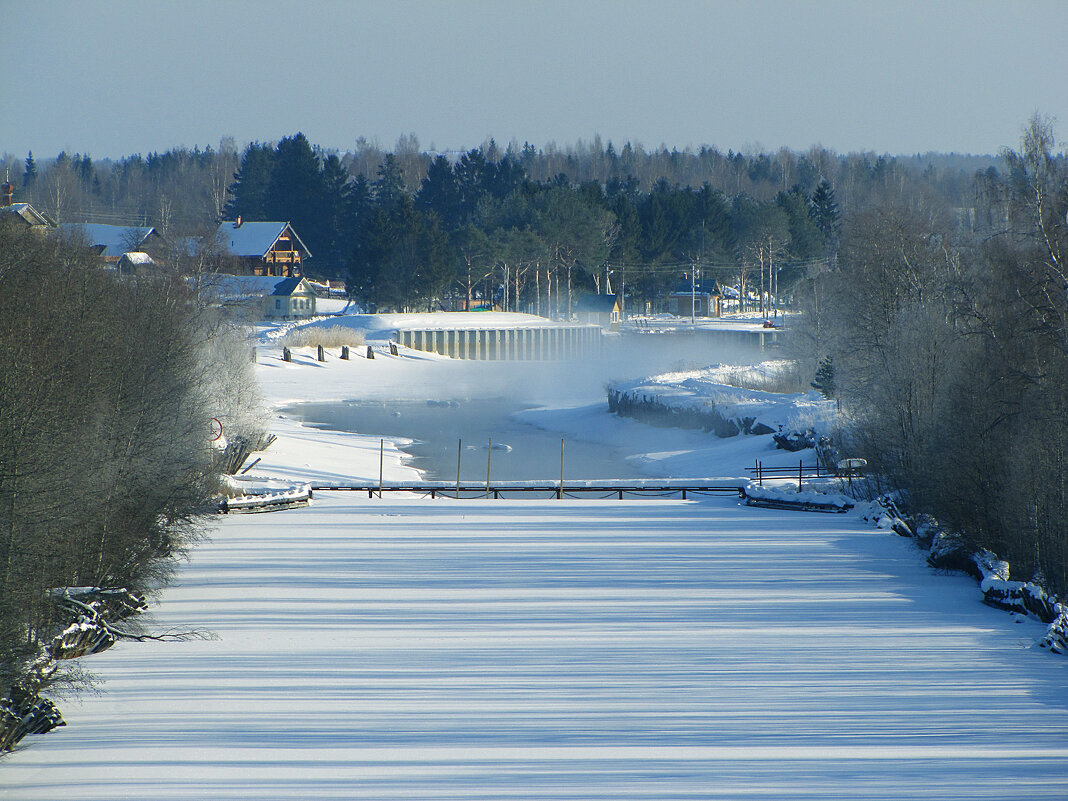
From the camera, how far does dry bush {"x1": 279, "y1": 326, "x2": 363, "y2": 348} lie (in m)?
62.0

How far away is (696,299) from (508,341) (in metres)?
24.9

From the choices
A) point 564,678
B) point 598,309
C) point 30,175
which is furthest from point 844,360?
point 30,175

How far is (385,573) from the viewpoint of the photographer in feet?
48.3

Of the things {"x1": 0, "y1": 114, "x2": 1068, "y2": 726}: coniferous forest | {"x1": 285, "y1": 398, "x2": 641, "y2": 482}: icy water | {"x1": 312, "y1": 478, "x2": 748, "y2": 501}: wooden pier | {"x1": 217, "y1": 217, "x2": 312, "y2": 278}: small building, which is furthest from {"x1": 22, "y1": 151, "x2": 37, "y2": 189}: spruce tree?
{"x1": 312, "y1": 478, "x2": 748, "y2": 501}: wooden pier

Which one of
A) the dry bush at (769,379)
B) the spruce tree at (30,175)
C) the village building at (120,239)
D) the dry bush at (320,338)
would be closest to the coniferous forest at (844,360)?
the dry bush at (769,379)

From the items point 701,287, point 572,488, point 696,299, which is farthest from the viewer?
point 701,287

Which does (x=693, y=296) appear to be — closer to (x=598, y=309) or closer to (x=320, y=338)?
(x=598, y=309)

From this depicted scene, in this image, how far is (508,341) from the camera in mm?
78750

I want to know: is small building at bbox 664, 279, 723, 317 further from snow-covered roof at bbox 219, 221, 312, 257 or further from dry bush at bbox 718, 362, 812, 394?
dry bush at bbox 718, 362, 812, 394

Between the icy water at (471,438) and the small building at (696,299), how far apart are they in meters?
51.5

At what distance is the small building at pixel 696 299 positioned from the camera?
9625 cm

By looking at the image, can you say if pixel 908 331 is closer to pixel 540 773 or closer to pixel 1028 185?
pixel 1028 185

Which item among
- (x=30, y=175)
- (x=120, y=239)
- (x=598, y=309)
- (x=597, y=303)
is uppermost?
(x=30, y=175)

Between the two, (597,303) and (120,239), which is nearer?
(120,239)
